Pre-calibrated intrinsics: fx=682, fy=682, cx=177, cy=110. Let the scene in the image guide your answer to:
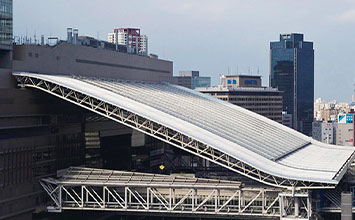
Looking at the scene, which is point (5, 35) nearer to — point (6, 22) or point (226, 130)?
point (6, 22)

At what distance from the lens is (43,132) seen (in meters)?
76.8

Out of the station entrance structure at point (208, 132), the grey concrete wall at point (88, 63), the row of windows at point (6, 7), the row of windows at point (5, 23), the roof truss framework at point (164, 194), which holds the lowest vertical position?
the roof truss framework at point (164, 194)

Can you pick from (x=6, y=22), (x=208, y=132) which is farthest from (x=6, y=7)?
(x=208, y=132)

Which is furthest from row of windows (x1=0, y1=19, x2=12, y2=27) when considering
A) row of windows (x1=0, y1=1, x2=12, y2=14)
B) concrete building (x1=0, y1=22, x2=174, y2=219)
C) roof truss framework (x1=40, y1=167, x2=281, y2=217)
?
roof truss framework (x1=40, y1=167, x2=281, y2=217)

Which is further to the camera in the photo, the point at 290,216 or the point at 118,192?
the point at 118,192

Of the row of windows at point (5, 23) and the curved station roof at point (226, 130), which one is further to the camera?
the row of windows at point (5, 23)

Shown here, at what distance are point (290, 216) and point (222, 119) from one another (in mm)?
20592

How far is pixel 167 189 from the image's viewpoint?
7812cm

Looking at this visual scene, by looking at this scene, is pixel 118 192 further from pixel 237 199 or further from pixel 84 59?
pixel 84 59

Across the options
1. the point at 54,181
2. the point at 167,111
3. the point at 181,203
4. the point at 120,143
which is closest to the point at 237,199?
the point at 181,203

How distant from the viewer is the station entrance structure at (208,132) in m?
72.6

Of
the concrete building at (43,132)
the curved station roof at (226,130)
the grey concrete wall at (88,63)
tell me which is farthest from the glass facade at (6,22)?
the curved station roof at (226,130)

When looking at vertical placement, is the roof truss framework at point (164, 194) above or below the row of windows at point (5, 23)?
below

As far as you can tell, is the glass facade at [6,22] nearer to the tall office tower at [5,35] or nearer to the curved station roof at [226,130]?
the tall office tower at [5,35]
